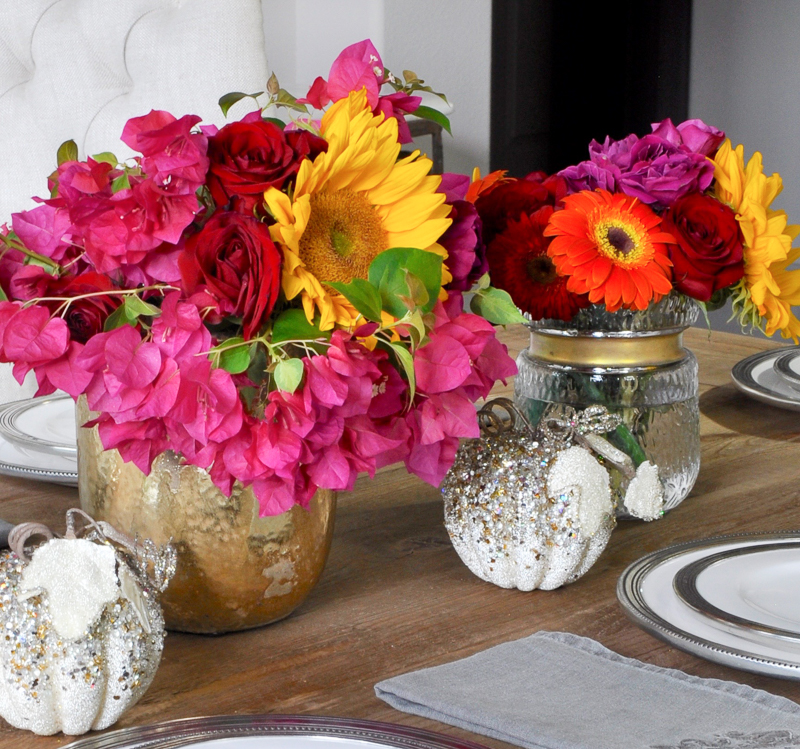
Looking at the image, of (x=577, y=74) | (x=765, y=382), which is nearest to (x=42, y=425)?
(x=765, y=382)

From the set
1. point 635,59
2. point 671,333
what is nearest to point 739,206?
point 671,333

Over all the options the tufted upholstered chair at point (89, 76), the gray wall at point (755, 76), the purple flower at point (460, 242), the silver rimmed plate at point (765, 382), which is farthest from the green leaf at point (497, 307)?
the gray wall at point (755, 76)

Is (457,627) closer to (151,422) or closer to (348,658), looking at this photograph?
(348,658)

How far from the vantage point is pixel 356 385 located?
51cm

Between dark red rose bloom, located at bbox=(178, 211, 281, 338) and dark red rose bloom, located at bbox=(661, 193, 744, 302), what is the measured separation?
12.7 inches

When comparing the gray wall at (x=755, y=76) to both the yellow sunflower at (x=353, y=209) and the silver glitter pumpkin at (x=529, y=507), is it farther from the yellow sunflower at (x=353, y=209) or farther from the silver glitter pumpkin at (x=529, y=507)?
the yellow sunflower at (x=353, y=209)

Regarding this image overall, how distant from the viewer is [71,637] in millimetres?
471

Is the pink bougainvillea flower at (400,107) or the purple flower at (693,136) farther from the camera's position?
the purple flower at (693,136)

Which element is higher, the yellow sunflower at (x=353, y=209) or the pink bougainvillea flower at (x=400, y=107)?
the pink bougainvillea flower at (x=400, y=107)

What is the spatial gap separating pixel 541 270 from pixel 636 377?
0.12 meters

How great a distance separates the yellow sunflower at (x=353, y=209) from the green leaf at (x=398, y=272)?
1 cm

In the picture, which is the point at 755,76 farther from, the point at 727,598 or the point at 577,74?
the point at 727,598

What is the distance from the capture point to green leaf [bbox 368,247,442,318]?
52cm

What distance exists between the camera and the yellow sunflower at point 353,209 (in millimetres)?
511
